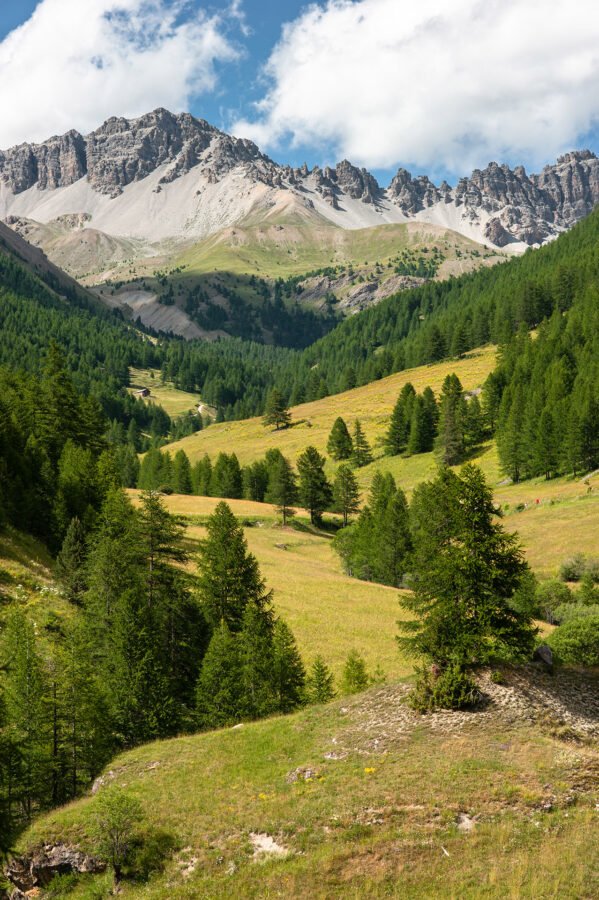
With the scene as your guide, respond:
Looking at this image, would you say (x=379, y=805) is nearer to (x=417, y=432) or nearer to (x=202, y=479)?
(x=202, y=479)

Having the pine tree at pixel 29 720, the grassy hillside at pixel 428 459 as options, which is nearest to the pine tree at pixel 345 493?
the grassy hillside at pixel 428 459

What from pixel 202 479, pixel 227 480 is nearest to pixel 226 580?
pixel 227 480

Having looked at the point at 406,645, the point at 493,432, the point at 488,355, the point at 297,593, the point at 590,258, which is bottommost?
the point at 297,593

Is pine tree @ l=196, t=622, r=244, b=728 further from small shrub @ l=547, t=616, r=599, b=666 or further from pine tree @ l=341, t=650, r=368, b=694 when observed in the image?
small shrub @ l=547, t=616, r=599, b=666

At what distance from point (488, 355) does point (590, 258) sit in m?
43.3

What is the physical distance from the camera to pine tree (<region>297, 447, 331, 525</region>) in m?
87.6

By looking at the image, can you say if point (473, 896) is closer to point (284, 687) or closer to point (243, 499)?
point (284, 687)

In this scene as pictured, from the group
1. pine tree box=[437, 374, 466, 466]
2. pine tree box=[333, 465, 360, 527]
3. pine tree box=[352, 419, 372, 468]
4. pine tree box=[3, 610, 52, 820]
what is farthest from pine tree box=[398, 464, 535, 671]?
pine tree box=[352, 419, 372, 468]

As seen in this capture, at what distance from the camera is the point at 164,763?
22609 millimetres

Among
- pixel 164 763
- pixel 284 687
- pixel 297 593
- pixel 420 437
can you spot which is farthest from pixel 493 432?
pixel 164 763

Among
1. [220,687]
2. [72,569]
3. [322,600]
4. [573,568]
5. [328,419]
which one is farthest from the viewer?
[328,419]

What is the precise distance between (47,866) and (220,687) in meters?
12.2

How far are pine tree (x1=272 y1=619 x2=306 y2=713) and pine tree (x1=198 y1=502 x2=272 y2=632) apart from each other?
6604 millimetres

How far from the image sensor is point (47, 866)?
17.6 meters
